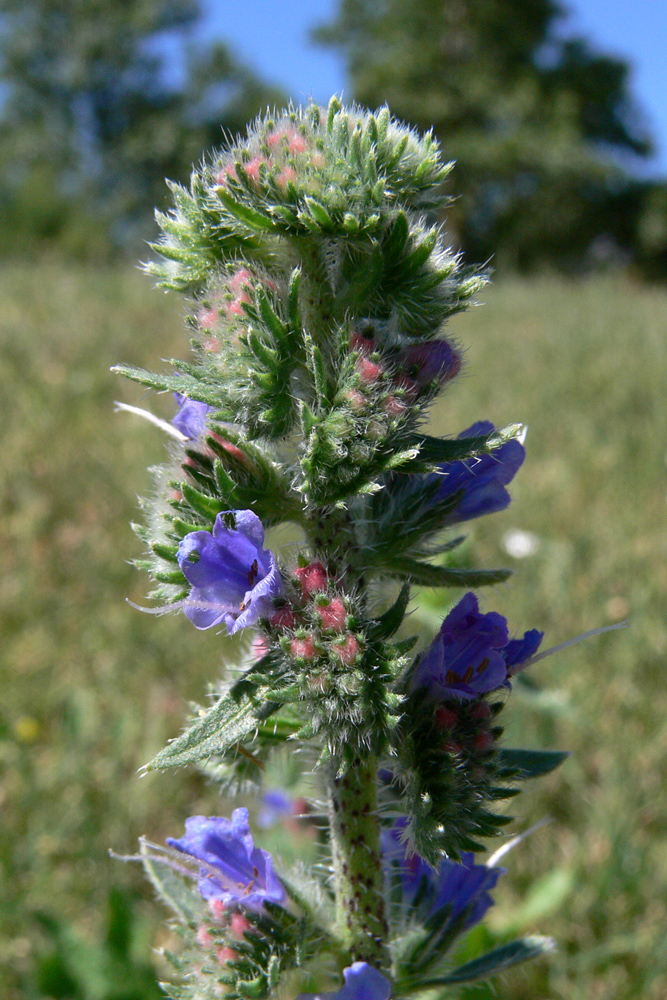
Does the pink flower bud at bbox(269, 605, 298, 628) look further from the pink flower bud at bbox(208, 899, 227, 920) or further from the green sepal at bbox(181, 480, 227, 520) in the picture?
the pink flower bud at bbox(208, 899, 227, 920)

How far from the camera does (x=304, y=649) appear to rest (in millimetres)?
1321

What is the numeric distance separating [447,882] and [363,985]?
0.48 meters

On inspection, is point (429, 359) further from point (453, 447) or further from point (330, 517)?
point (330, 517)

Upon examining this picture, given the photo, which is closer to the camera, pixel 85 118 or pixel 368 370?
pixel 368 370

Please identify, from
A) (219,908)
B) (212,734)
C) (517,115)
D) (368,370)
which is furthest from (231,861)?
(517,115)

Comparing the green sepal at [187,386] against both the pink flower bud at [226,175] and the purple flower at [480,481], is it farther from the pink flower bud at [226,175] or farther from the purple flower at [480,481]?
the purple flower at [480,481]

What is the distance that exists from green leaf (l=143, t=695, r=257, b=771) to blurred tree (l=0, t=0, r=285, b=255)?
45.6 meters

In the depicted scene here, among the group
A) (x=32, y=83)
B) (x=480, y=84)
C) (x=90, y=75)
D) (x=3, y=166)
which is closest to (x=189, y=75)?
(x=90, y=75)

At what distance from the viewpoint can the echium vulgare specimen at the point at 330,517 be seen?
51.3 inches

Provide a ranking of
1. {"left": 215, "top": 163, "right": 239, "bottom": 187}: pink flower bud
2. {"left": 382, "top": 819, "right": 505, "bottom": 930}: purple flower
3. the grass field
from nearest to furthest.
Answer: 1. {"left": 215, "top": 163, "right": 239, "bottom": 187}: pink flower bud
2. {"left": 382, "top": 819, "right": 505, "bottom": 930}: purple flower
3. the grass field

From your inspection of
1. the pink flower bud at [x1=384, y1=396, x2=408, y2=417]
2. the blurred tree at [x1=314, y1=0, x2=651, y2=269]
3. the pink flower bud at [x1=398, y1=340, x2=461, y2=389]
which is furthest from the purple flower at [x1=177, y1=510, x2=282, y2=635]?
the blurred tree at [x1=314, y1=0, x2=651, y2=269]

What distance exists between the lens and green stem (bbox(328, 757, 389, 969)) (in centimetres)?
153

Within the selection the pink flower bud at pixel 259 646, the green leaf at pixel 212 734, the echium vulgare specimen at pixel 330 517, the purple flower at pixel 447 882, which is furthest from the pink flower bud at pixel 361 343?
the purple flower at pixel 447 882

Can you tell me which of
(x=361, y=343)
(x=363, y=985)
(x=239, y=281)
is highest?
(x=239, y=281)
